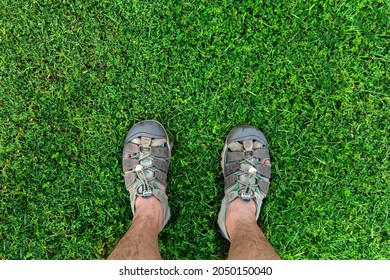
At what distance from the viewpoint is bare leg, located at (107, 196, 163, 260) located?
270cm

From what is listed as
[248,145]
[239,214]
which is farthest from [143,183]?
[248,145]

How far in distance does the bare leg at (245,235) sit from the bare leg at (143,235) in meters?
0.59

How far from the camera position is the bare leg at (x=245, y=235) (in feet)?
8.91

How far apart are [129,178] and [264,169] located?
1226 millimetres

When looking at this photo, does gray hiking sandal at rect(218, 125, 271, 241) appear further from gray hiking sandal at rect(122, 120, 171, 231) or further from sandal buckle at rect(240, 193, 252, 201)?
gray hiking sandal at rect(122, 120, 171, 231)

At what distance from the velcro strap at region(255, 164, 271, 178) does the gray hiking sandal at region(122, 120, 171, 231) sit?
0.83 metres

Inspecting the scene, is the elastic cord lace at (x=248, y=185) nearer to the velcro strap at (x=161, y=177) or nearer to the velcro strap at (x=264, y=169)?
the velcro strap at (x=264, y=169)

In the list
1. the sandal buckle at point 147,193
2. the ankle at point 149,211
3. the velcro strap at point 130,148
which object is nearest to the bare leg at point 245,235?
the ankle at point 149,211

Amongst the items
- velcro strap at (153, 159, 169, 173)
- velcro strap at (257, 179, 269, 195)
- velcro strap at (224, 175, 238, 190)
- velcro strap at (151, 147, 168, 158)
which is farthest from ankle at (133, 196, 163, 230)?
velcro strap at (257, 179, 269, 195)

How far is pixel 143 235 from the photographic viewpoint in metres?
2.89

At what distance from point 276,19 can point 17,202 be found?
2.91 meters

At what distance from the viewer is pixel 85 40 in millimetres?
3492
